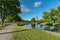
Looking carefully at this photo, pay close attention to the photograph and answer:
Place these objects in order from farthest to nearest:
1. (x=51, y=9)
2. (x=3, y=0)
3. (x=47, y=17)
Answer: (x=47, y=17), (x=51, y=9), (x=3, y=0)

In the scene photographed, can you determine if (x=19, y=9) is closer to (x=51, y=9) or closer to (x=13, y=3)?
(x=13, y=3)

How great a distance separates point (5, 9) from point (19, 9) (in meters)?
4.34

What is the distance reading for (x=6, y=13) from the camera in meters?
48.9

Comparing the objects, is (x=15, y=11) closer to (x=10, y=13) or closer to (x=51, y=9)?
(x=10, y=13)

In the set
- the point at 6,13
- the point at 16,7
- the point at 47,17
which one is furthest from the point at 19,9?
the point at 47,17

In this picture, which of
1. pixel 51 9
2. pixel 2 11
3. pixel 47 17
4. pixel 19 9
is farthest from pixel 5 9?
pixel 47 17

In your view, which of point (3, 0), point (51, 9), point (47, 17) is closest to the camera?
point (3, 0)

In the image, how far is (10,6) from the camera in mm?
47000

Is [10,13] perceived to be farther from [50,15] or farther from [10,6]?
[50,15]

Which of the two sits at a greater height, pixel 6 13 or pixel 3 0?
pixel 3 0

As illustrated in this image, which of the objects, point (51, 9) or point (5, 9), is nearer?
point (5, 9)

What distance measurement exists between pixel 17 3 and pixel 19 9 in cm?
201

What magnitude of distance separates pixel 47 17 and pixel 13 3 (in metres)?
60.5

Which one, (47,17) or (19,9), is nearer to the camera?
(19,9)
